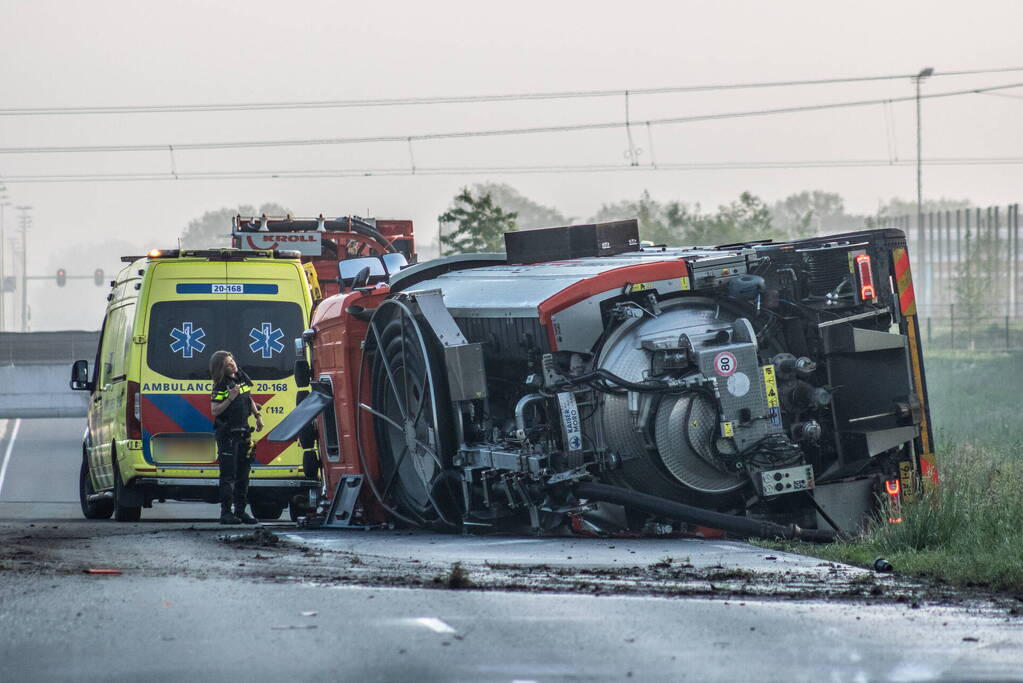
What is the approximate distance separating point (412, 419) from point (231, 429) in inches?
87.5

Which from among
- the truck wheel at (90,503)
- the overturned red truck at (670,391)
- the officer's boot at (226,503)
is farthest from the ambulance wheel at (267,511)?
the overturned red truck at (670,391)

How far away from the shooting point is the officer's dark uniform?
46.9ft

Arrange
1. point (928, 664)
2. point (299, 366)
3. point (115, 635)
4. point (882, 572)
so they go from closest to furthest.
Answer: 1. point (928, 664)
2. point (115, 635)
3. point (882, 572)
4. point (299, 366)

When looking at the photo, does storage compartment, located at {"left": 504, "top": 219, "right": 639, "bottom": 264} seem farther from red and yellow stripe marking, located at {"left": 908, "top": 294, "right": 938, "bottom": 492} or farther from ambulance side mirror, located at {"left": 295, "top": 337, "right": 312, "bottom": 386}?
red and yellow stripe marking, located at {"left": 908, "top": 294, "right": 938, "bottom": 492}

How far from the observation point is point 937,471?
12312 millimetres

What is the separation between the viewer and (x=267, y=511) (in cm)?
1753

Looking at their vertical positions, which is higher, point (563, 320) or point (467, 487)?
point (563, 320)

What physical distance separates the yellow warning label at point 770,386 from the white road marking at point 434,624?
14.6 feet

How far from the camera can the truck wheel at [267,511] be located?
56.8 feet

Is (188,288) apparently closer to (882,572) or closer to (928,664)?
(882,572)

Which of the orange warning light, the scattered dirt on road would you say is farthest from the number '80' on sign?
the scattered dirt on road

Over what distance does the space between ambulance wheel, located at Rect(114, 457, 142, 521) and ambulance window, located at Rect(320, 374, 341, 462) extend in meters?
2.03

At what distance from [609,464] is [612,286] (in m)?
1.20

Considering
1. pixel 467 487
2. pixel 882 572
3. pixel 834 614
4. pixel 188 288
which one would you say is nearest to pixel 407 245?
pixel 188 288
